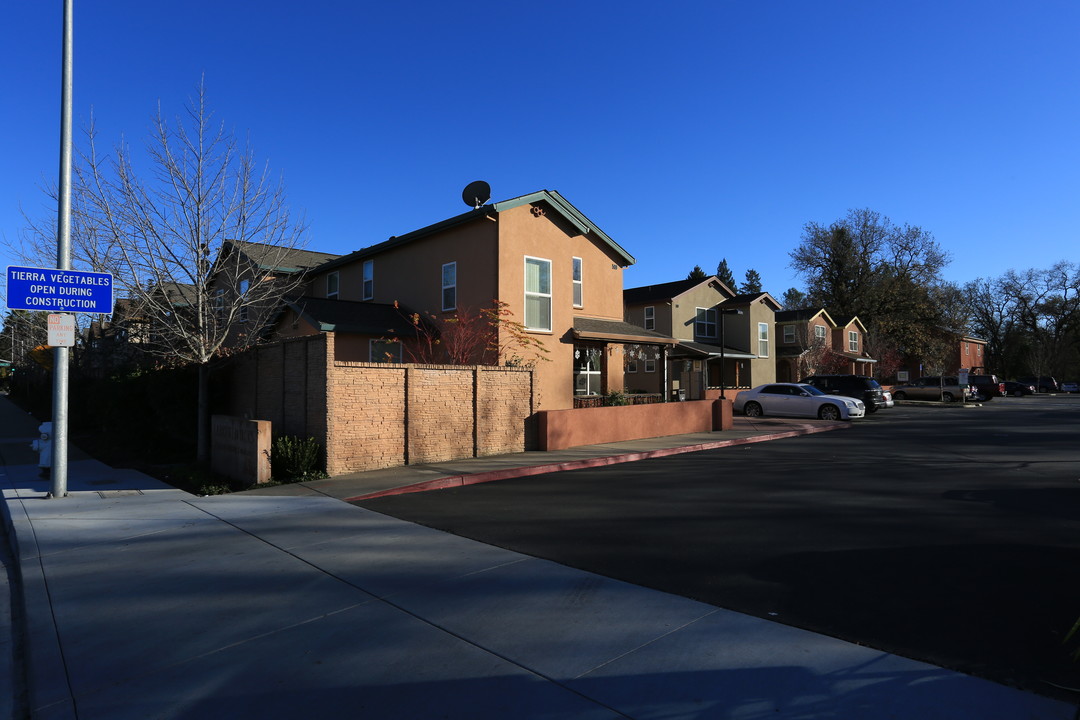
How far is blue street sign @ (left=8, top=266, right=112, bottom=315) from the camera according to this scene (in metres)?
9.29

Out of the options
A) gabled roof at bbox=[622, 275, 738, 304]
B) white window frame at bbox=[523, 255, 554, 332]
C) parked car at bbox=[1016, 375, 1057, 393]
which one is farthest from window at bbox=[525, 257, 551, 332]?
parked car at bbox=[1016, 375, 1057, 393]

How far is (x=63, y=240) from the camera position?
32.5 ft

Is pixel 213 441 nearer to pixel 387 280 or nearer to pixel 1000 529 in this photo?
pixel 387 280

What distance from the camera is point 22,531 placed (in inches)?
312

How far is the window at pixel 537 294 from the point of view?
18516 mm

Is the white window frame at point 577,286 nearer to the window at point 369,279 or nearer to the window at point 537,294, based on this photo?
the window at point 537,294

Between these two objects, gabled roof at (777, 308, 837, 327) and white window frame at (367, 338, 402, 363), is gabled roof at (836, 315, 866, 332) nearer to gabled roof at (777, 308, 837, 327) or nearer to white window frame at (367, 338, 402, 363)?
gabled roof at (777, 308, 837, 327)

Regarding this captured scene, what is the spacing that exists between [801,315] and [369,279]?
109 feet

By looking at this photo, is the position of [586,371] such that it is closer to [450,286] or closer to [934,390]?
[450,286]

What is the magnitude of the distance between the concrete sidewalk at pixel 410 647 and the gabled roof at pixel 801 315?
42.4m

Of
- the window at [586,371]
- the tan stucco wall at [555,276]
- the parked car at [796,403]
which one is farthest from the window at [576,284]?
the parked car at [796,403]

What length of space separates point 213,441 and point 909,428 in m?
21.5

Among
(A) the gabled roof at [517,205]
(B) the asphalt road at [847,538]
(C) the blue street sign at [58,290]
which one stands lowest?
(B) the asphalt road at [847,538]

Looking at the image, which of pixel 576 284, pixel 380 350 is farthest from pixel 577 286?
pixel 380 350
